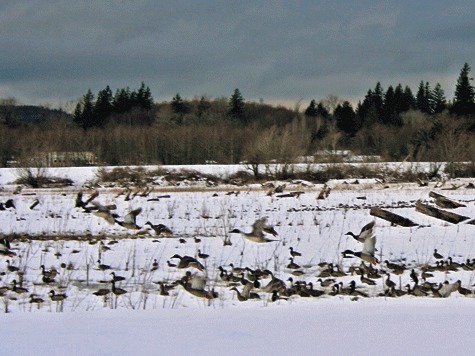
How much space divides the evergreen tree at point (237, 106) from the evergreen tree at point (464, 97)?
3430 cm

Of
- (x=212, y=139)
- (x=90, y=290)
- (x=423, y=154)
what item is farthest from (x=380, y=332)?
(x=212, y=139)

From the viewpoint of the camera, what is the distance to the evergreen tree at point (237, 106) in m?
93.5

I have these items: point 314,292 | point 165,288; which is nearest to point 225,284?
point 165,288

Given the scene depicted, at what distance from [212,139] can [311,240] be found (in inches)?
1807

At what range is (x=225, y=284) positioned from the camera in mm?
8281

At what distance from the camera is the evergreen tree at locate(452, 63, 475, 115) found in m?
68.1

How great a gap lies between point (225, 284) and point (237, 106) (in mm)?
88046

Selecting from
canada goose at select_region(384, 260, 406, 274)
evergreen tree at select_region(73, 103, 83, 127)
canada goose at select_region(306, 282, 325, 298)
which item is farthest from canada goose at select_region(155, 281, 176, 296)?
evergreen tree at select_region(73, 103, 83, 127)

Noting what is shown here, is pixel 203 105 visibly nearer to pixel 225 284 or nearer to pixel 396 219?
pixel 396 219

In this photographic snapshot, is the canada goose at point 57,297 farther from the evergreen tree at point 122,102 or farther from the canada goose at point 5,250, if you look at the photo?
the evergreen tree at point 122,102

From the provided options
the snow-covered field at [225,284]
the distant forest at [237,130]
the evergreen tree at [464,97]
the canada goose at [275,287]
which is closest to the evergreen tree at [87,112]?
the distant forest at [237,130]

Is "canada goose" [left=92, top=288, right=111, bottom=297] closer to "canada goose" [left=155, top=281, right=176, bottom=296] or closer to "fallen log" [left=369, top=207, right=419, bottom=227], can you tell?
"canada goose" [left=155, top=281, right=176, bottom=296]

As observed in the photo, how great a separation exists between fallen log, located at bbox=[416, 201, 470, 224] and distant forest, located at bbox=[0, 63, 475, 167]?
818 inches

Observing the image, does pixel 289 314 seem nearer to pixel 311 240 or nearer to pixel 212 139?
pixel 311 240
